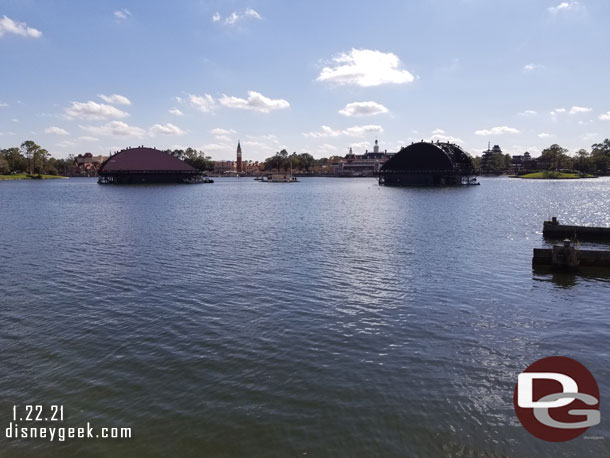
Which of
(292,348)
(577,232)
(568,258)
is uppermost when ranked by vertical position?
(577,232)

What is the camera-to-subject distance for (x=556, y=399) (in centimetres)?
1373

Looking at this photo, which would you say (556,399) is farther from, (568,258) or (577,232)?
(577,232)

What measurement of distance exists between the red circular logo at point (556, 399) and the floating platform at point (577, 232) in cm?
3746

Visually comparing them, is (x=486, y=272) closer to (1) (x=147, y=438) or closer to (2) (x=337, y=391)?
(2) (x=337, y=391)

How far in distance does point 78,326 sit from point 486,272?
26.7 metres

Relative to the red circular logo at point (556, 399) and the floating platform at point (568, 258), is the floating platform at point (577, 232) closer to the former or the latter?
the floating platform at point (568, 258)

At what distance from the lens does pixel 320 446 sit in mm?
11328

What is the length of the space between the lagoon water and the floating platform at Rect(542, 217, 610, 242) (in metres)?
14.7

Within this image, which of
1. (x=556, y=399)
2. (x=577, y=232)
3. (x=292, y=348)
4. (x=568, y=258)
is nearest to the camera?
(x=556, y=399)

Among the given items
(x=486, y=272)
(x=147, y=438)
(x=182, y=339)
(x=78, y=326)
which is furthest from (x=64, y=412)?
(x=486, y=272)

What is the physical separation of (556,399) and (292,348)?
374 inches

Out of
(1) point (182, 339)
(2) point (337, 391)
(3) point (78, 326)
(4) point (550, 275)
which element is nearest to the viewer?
(2) point (337, 391)

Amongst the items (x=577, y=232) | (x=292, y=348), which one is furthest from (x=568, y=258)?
(x=292, y=348)

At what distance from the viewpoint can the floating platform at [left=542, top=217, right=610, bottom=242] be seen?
46969 mm
